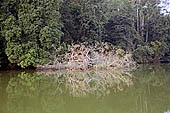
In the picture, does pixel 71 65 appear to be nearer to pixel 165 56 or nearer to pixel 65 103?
pixel 65 103

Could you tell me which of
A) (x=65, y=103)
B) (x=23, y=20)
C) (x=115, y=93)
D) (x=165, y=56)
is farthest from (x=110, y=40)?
(x=65, y=103)

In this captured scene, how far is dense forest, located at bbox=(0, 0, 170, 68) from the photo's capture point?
15.4 m

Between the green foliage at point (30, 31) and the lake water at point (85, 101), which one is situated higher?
the green foliage at point (30, 31)

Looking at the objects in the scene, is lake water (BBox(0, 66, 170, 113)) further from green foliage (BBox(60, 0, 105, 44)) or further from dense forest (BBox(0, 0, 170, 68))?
green foliage (BBox(60, 0, 105, 44))

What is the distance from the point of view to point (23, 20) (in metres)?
15.7

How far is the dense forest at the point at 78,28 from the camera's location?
15398 mm

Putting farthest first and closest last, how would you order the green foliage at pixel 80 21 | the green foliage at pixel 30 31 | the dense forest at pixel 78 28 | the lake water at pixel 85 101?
the green foliage at pixel 80 21 → the dense forest at pixel 78 28 → the green foliage at pixel 30 31 → the lake water at pixel 85 101

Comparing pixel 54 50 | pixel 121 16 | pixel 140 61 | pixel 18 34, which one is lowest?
pixel 140 61

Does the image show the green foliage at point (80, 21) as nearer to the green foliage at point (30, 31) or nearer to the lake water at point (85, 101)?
the green foliage at point (30, 31)

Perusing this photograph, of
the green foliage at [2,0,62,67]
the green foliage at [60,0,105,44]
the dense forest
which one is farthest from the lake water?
the green foliage at [60,0,105,44]

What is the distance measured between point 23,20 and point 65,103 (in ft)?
35.0

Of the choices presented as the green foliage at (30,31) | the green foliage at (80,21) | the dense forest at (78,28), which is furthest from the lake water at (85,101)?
the green foliage at (80,21)

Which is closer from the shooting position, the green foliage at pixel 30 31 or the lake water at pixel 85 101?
the lake water at pixel 85 101

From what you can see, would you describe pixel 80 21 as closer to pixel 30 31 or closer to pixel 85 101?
pixel 30 31
